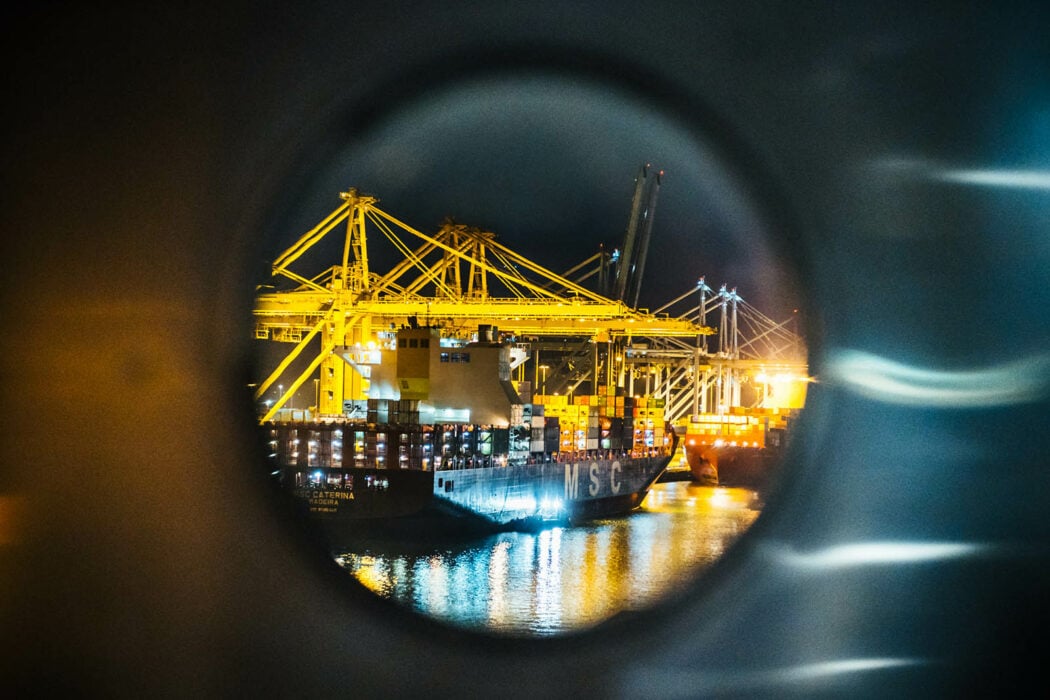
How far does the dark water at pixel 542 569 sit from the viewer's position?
32.2 feet

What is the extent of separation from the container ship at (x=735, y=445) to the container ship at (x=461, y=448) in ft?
23.1

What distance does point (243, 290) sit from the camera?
226 inches

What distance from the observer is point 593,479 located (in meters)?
22.0

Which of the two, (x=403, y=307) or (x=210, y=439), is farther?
(x=403, y=307)

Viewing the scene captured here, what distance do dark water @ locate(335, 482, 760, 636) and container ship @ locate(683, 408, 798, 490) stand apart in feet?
39.2

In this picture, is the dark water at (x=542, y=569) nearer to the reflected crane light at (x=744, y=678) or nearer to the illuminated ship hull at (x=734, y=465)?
the reflected crane light at (x=744, y=678)

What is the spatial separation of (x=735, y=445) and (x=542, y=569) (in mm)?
21645

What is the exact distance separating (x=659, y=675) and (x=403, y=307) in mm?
16442

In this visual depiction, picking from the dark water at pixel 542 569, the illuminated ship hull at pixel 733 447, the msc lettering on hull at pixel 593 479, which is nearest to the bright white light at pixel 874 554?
the dark water at pixel 542 569

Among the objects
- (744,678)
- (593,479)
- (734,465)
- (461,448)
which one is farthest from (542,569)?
(734,465)

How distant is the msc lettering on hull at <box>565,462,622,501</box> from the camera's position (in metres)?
20.8

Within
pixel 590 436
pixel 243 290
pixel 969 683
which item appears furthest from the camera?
pixel 590 436

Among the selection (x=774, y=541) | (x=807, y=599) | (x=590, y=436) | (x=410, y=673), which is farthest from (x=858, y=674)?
(x=590, y=436)

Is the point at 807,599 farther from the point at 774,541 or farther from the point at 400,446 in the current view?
the point at 400,446
